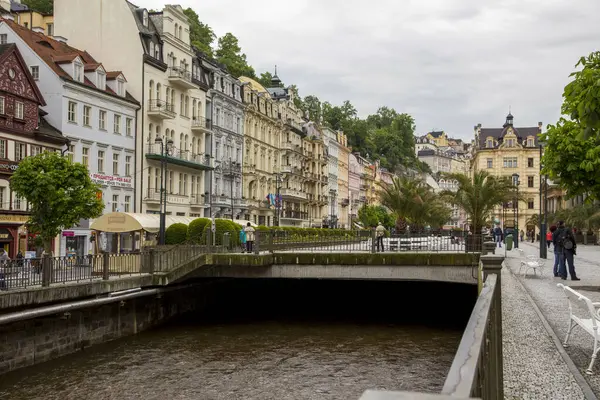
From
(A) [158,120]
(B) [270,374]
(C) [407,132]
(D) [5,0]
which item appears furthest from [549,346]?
(C) [407,132]

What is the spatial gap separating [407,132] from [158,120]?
123349 millimetres

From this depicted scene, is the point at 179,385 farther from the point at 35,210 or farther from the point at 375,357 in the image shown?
the point at 35,210

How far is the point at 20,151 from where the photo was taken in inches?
1560

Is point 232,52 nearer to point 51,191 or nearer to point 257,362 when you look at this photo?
point 51,191

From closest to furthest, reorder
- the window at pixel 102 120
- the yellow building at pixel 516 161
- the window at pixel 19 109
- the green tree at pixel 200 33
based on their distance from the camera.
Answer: the window at pixel 19 109 < the window at pixel 102 120 < the green tree at pixel 200 33 < the yellow building at pixel 516 161

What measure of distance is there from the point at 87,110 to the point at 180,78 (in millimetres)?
11189

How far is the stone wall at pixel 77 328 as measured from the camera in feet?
63.0

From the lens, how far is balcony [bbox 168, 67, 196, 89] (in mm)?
55719

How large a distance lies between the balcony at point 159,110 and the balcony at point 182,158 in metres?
2.24

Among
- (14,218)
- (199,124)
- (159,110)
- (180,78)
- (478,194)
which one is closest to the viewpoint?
(478,194)

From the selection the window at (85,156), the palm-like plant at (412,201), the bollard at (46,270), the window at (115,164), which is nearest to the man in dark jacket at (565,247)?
the bollard at (46,270)

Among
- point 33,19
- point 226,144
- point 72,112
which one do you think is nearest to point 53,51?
point 72,112

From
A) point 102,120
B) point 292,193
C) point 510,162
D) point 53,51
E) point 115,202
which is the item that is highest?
point 53,51

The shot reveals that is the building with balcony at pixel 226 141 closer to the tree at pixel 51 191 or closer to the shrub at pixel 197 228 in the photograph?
the shrub at pixel 197 228
